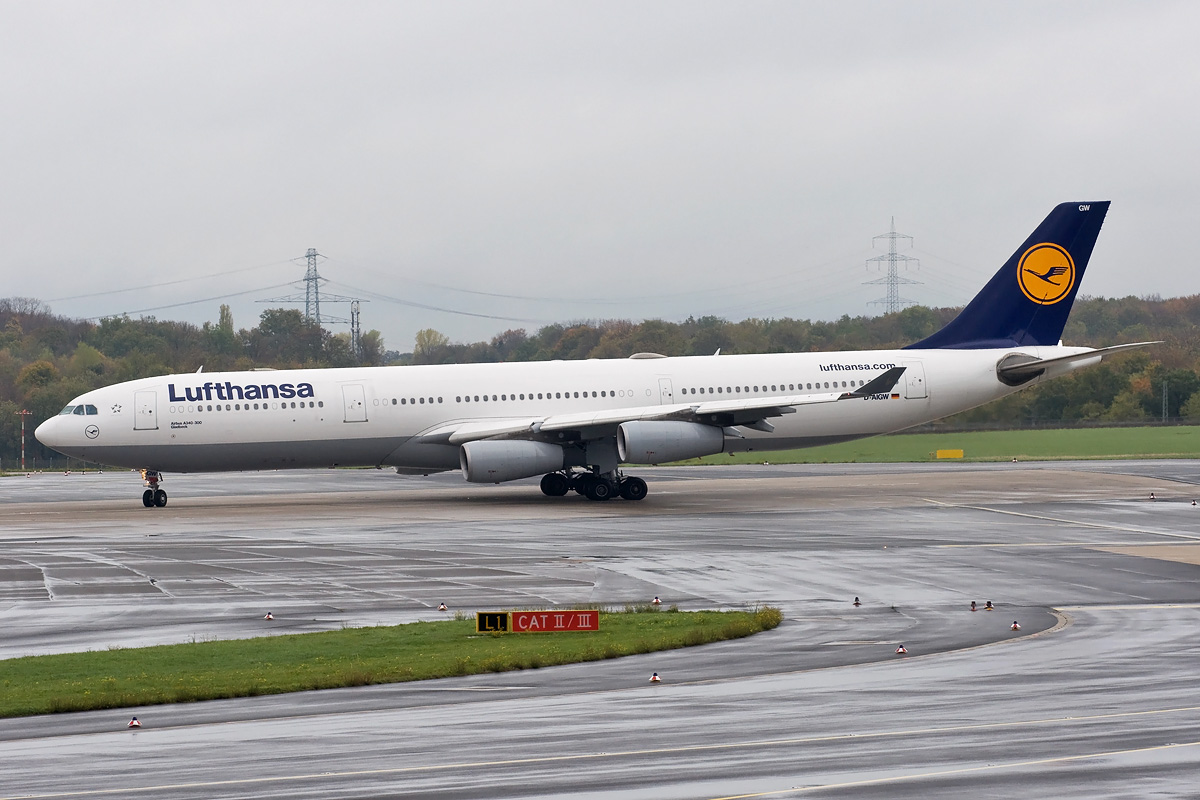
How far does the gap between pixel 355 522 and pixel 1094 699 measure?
23383 millimetres

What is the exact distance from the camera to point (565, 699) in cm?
1328

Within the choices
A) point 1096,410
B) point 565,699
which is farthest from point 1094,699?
point 1096,410

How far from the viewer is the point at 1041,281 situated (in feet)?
138

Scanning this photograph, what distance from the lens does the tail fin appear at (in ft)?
138

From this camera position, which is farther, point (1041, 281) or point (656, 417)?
point (1041, 281)

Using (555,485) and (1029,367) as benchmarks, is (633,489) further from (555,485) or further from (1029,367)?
(1029,367)

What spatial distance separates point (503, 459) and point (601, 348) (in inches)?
2286

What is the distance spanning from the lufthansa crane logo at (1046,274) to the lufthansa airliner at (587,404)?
0.05 m

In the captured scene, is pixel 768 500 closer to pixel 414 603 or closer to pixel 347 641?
A: pixel 414 603

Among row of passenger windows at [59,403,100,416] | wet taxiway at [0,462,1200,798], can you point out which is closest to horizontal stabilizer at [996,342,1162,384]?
wet taxiway at [0,462,1200,798]

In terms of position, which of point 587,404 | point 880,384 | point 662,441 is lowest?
point 662,441

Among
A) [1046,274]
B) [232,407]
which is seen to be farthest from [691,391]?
[232,407]

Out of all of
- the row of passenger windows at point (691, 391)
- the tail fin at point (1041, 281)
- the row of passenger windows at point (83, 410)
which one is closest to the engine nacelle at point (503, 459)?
the row of passenger windows at point (691, 391)

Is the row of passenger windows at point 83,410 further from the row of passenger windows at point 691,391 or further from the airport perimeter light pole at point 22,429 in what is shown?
the airport perimeter light pole at point 22,429
